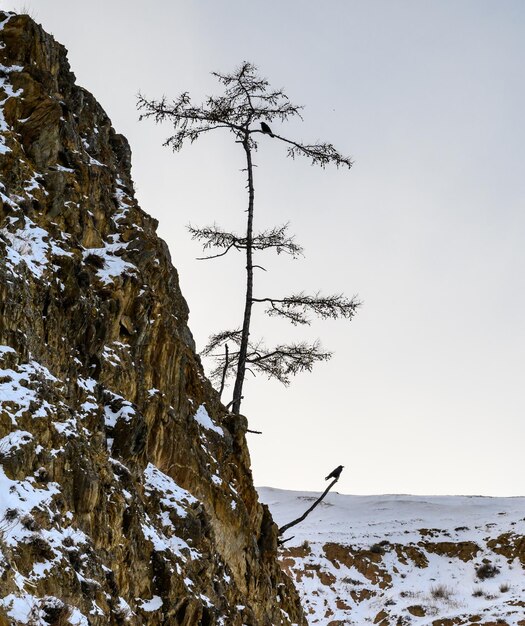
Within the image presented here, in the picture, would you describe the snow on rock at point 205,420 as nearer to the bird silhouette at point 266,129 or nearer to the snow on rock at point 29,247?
the snow on rock at point 29,247

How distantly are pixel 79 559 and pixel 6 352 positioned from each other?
225 cm

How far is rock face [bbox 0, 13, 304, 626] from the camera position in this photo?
6.17 meters

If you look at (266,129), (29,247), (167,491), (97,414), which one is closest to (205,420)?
(167,491)

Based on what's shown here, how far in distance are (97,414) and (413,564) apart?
26623 mm

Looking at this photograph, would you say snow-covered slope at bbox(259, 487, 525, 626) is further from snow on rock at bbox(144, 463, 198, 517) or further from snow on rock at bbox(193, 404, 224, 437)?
snow on rock at bbox(144, 463, 198, 517)

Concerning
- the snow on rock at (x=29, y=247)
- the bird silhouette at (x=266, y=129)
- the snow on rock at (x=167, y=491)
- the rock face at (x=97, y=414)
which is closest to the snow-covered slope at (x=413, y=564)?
the rock face at (x=97, y=414)

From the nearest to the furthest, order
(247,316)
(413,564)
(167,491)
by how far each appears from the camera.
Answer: (167,491) → (247,316) → (413,564)

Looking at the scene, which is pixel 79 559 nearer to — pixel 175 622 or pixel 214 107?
pixel 175 622

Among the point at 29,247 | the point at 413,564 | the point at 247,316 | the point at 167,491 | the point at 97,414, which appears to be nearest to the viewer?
the point at 97,414

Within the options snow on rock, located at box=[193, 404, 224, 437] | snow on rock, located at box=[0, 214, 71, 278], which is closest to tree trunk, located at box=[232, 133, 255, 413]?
snow on rock, located at box=[193, 404, 224, 437]

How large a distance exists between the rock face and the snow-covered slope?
13.5 meters

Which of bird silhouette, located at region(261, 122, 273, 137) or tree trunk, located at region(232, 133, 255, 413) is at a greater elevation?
bird silhouette, located at region(261, 122, 273, 137)

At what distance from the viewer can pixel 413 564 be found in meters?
30.7

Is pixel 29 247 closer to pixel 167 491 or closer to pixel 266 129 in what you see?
pixel 167 491
